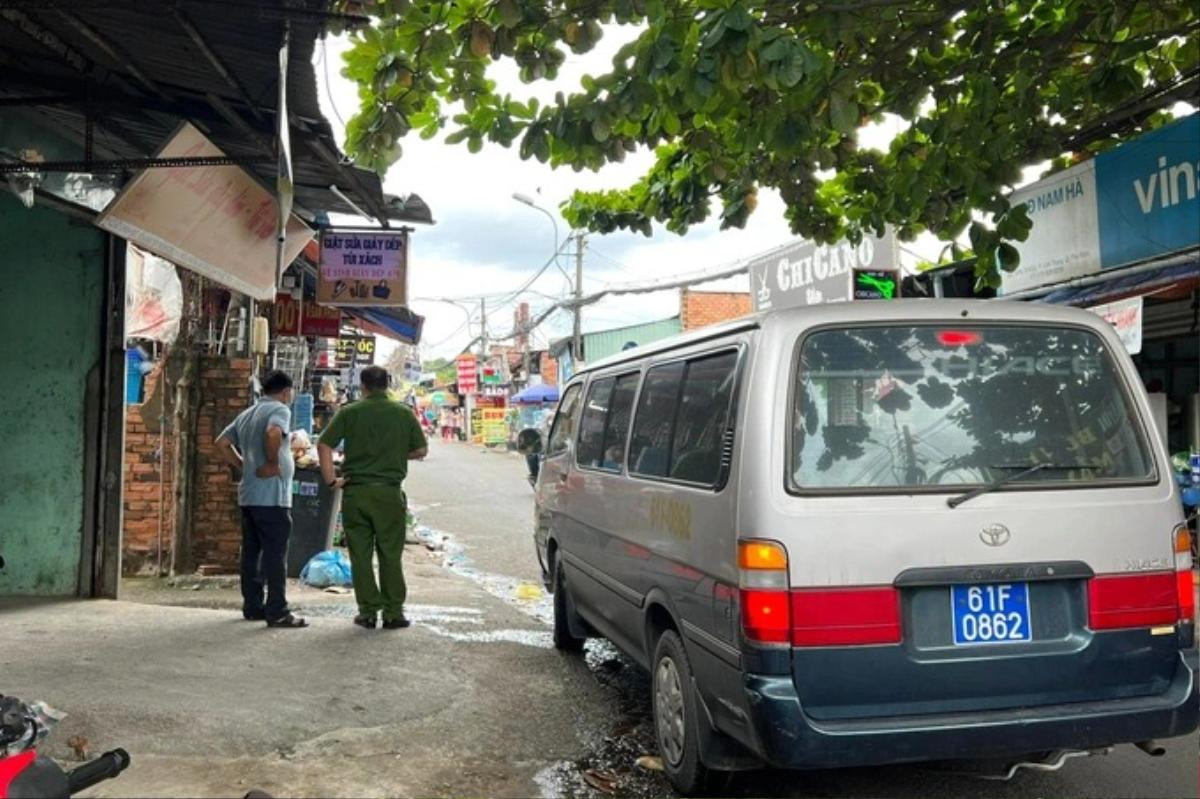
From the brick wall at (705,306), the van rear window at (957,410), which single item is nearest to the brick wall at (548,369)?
the brick wall at (705,306)

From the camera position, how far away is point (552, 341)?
45.0 m

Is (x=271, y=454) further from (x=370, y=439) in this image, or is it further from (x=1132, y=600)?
(x=1132, y=600)

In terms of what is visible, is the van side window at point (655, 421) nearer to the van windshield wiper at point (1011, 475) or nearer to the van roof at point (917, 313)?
the van roof at point (917, 313)

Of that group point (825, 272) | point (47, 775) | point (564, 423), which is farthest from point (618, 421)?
point (825, 272)

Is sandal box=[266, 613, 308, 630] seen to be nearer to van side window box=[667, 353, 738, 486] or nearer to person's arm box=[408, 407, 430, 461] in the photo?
person's arm box=[408, 407, 430, 461]

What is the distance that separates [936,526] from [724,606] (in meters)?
0.74

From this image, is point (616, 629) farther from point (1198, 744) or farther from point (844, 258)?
point (844, 258)

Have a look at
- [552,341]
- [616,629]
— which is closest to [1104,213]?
[616,629]

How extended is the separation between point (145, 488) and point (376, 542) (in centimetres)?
314

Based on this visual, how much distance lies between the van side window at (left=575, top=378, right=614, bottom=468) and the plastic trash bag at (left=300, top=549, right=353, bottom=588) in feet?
12.0

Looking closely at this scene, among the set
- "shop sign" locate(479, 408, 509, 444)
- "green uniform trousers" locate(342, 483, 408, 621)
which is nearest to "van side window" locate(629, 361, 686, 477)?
"green uniform trousers" locate(342, 483, 408, 621)

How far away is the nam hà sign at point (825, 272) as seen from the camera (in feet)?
35.3

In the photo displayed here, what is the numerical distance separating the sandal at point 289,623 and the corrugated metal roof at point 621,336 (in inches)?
1062

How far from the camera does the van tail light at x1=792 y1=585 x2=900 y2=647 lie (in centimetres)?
301
